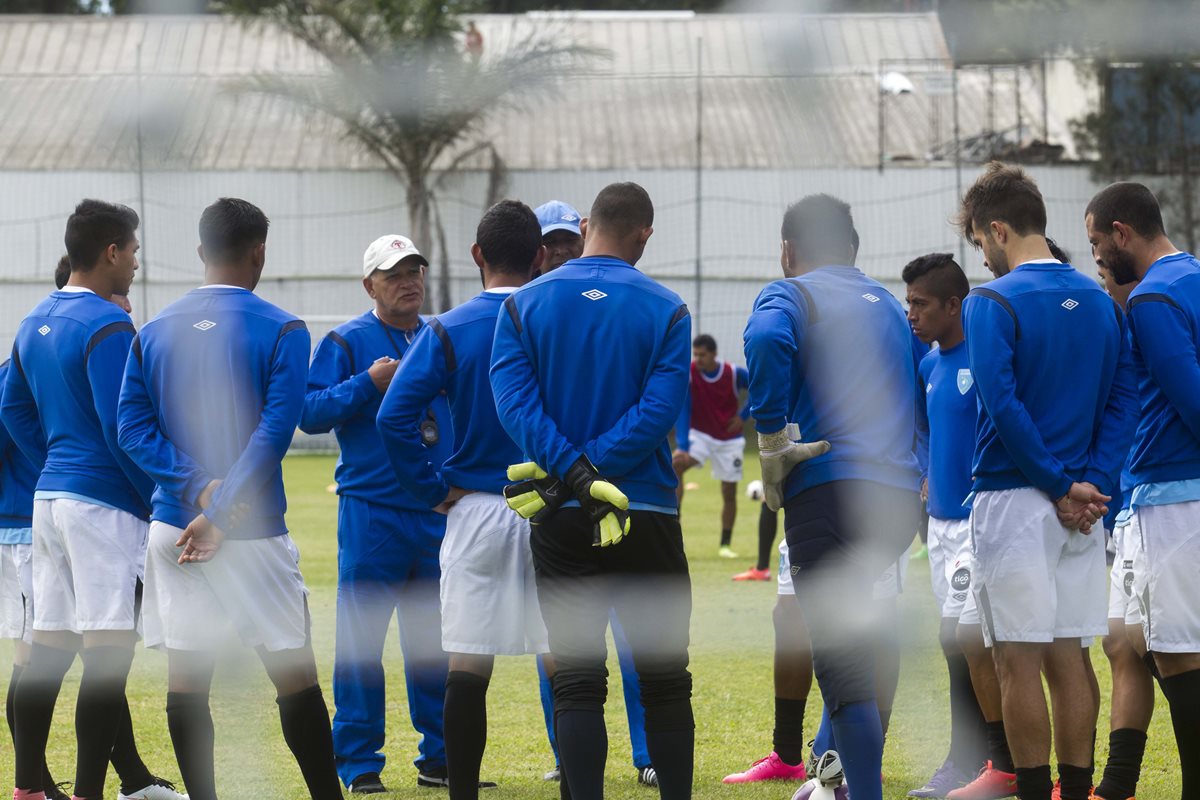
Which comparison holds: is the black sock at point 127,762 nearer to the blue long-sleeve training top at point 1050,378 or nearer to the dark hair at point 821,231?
the dark hair at point 821,231

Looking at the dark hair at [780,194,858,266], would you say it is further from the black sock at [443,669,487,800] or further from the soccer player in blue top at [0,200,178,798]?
the soccer player in blue top at [0,200,178,798]

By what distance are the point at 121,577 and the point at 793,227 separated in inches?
91.4

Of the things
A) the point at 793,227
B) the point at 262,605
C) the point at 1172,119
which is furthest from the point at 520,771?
the point at 1172,119

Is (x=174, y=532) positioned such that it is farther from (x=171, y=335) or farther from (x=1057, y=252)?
(x=1057, y=252)

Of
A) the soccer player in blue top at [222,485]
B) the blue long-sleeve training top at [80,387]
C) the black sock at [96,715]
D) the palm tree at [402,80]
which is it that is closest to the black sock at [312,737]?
the soccer player in blue top at [222,485]

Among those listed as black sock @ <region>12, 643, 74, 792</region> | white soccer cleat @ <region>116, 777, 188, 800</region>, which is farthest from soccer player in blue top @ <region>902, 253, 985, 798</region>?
black sock @ <region>12, 643, 74, 792</region>

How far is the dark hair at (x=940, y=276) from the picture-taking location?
17.0 feet

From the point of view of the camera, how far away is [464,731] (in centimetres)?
429

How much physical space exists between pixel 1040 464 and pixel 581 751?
1.48 metres

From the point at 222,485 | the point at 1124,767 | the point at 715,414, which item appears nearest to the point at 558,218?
the point at 222,485

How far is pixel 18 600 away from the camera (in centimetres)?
486

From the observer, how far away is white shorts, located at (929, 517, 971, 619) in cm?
504

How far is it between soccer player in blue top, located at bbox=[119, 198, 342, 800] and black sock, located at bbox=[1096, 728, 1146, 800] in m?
2.40

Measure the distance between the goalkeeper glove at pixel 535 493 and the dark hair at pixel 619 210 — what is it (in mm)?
726
